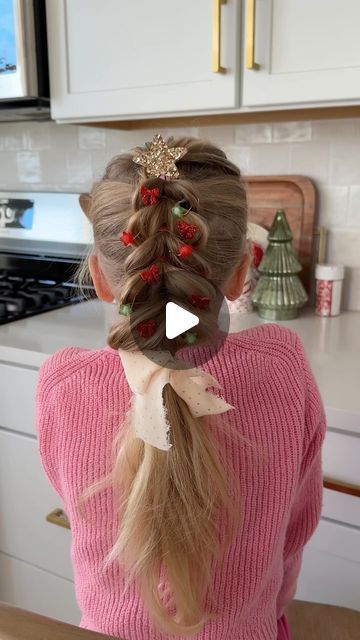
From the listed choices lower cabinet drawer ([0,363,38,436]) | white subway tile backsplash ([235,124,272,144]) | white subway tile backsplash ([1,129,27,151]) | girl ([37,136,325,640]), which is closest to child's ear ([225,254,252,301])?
girl ([37,136,325,640])

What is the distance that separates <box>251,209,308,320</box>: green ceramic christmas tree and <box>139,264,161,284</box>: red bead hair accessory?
0.86 metres

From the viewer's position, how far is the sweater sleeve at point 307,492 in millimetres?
691

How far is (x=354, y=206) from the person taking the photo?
140 centimetres

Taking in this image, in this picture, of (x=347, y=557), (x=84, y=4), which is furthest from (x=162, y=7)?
(x=347, y=557)

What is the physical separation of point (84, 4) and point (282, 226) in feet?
2.18

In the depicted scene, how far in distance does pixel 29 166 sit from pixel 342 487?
139 cm

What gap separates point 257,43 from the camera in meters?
1.10

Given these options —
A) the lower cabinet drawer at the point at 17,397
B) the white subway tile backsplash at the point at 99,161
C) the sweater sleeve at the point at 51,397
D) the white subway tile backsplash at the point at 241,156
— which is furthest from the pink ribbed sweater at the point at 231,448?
the white subway tile backsplash at the point at 99,161

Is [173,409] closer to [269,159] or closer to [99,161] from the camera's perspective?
[269,159]

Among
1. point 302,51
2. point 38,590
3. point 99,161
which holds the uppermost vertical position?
point 302,51

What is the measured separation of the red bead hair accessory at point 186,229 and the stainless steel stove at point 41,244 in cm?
106

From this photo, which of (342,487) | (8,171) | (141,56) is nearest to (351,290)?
(342,487)

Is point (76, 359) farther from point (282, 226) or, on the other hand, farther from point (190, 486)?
point (282, 226)

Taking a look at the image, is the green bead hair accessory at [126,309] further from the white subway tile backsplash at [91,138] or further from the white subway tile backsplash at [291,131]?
the white subway tile backsplash at [91,138]
